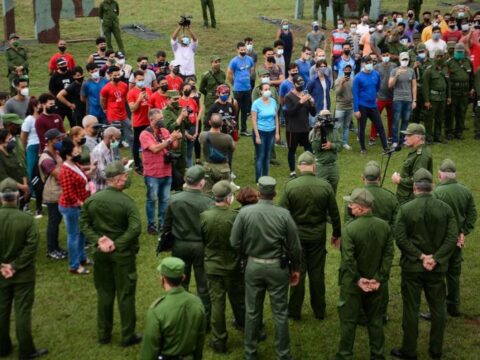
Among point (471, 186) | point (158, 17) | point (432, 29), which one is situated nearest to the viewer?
point (471, 186)

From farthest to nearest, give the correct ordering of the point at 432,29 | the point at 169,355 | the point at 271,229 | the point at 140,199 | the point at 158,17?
the point at 158,17 → the point at 432,29 → the point at 140,199 → the point at 271,229 → the point at 169,355

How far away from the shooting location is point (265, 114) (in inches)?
532

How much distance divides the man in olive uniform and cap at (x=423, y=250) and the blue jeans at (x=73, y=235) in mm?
4619

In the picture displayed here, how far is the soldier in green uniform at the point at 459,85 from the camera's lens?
55.4ft

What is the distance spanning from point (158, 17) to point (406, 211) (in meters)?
24.2

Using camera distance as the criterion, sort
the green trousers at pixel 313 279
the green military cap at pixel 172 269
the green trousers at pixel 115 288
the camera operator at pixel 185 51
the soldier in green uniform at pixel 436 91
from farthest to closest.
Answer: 1. the camera operator at pixel 185 51
2. the soldier in green uniform at pixel 436 91
3. the green trousers at pixel 313 279
4. the green trousers at pixel 115 288
5. the green military cap at pixel 172 269

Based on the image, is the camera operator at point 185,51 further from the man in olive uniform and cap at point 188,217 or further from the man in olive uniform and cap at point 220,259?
the man in olive uniform and cap at point 220,259

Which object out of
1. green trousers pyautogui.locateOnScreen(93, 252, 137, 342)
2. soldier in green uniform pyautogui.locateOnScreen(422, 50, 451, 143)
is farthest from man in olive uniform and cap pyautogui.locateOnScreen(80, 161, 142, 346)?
soldier in green uniform pyautogui.locateOnScreen(422, 50, 451, 143)

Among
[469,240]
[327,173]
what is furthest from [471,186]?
[327,173]

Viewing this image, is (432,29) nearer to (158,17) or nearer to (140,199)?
(140,199)

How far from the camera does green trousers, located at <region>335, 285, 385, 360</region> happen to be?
7.61m

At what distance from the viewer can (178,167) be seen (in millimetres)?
11977

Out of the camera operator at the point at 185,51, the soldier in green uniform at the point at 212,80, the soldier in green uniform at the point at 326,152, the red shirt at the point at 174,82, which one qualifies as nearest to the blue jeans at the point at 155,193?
the soldier in green uniform at the point at 326,152

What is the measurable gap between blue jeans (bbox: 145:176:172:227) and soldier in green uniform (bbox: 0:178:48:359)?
3.52 m
